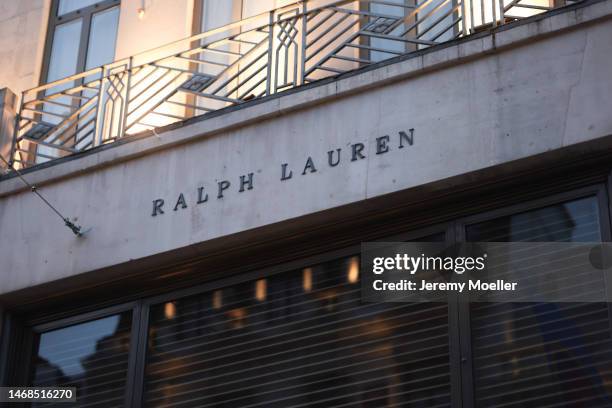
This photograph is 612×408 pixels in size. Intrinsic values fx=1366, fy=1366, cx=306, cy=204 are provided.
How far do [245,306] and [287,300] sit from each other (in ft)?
1.58

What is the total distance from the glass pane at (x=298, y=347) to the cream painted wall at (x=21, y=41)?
15.9 ft

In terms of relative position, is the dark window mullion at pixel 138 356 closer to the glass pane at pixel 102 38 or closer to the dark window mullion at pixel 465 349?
the dark window mullion at pixel 465 349

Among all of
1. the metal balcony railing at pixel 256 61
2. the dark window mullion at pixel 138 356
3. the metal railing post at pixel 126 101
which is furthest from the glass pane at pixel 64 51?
the dark window mullion at pixel 138 356

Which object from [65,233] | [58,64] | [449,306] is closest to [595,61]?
[449,306]

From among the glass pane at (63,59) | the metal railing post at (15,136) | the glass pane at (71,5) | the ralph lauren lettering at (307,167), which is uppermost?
the glass pane at (71,5)

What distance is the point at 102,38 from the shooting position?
17.6m

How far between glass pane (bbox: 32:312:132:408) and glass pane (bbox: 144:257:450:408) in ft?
1.27

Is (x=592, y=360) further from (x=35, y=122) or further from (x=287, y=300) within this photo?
(x=35, y=122)

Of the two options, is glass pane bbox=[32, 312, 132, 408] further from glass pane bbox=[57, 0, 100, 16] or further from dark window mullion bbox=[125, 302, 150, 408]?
glass pane bbox=[57, 0, 100, 16]

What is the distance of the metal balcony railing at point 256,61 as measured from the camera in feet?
45.4

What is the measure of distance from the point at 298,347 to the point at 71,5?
727 cm

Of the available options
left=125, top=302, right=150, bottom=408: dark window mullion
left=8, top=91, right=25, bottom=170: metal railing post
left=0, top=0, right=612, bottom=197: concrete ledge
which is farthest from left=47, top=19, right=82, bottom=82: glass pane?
left=125, top=302, right=150, bottom=408: dark window mullion

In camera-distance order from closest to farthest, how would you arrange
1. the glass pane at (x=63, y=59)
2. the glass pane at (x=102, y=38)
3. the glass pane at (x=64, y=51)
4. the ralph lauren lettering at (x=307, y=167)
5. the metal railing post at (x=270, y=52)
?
the ralph lauren lettering at (x=307, y=167) → the metal railing post at (x=270, y=52) → the glass pane at (x=63, y=59) → the glass pane at (x=102, y=38) → the glass pane at (x=64, y=51)

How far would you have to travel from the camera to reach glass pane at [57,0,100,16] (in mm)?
18041
